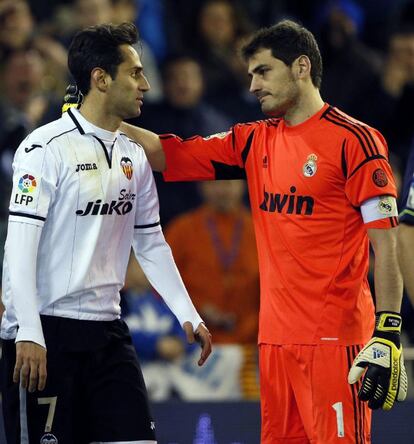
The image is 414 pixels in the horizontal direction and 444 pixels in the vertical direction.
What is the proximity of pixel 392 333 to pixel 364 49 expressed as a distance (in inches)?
239

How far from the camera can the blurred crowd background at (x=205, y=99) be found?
26.5ft

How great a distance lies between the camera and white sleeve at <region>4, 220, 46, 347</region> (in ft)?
15.8

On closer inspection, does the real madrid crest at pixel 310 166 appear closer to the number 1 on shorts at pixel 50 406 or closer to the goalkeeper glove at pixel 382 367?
the goalkeeper glove at pixel 382 367

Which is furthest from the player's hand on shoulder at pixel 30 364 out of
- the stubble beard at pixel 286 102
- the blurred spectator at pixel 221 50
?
the blurred spectator at pixel 221 50

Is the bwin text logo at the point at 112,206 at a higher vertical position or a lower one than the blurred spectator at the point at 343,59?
lower

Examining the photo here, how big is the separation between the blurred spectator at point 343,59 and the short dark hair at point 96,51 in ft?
17.1

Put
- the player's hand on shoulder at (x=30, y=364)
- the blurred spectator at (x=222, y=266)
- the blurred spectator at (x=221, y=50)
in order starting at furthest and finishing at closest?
the blurred spectator at (x=221, y=50), the blurred spectator at (x=222, y=266), the player's hand on shoulder at (x=30, y=364)

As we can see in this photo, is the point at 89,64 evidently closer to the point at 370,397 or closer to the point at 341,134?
the point at 341,134

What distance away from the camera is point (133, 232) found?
17.9ft

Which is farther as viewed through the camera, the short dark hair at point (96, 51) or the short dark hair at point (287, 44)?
the short dark hair at point (287, 44)

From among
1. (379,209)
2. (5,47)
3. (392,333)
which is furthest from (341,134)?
(5,47)

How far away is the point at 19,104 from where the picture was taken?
29.5ft

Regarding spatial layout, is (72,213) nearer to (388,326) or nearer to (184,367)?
(388,326)

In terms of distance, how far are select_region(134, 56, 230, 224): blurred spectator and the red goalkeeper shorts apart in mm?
4152
